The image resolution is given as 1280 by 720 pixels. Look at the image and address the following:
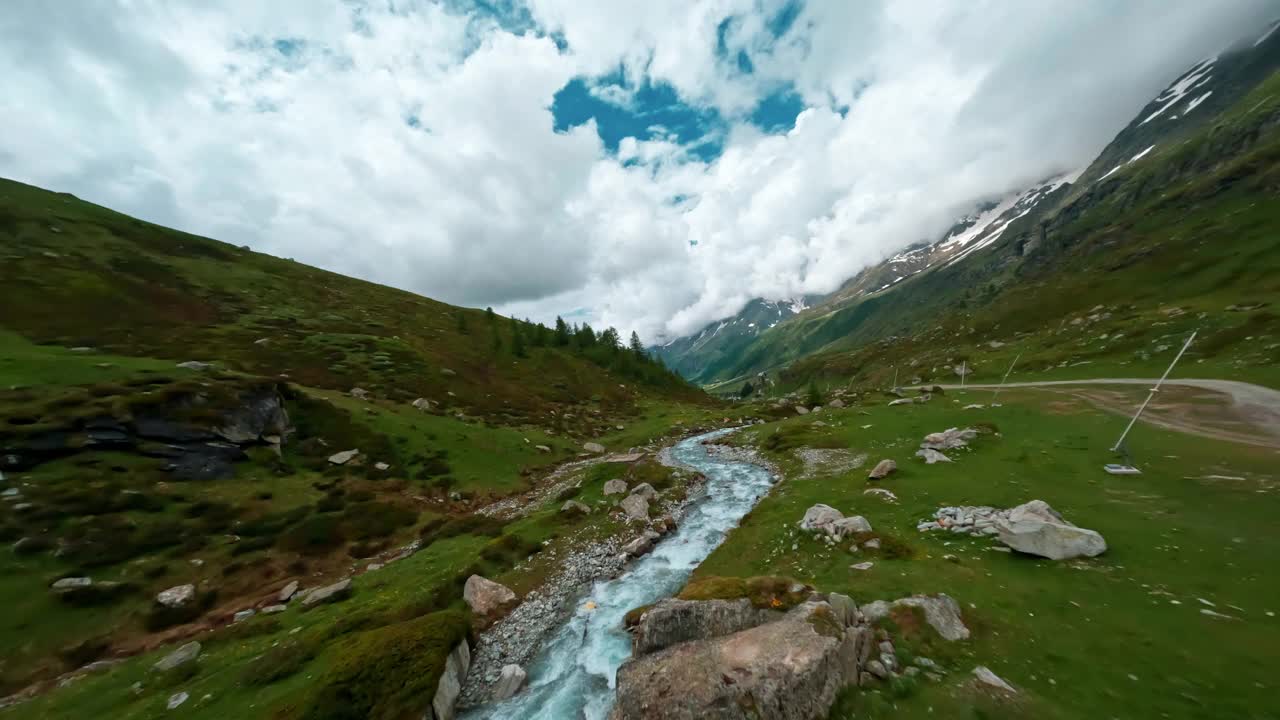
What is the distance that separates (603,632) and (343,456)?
36079 mm

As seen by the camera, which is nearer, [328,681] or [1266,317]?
Result: [328,681]

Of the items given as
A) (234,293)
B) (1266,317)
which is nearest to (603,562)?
(1266,317)

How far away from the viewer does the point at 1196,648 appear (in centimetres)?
1191

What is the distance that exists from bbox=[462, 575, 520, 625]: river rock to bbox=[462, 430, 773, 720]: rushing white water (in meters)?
3.94

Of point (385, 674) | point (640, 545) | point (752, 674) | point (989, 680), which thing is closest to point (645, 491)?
point (640, 545)

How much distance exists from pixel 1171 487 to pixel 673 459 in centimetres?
4426

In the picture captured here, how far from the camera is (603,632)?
20844mm

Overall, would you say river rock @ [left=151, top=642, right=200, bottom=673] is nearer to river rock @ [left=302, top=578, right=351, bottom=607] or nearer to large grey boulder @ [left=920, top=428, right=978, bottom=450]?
river rock @ [left=302, top=578, right=351, bottom=607]

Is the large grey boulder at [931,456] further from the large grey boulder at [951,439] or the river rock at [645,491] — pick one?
the river rock at [645,491]

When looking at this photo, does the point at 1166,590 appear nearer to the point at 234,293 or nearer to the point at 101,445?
the point at 101,445

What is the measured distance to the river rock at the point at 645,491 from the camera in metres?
36.9

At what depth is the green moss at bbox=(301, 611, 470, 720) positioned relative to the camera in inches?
551

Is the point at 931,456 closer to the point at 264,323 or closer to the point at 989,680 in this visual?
the point at 989,680

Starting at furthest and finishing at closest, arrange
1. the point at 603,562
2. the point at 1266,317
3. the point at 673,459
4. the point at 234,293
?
the point at 234,293 < the point at 1266,317 < the point at 673,459 < the point at 603,562
